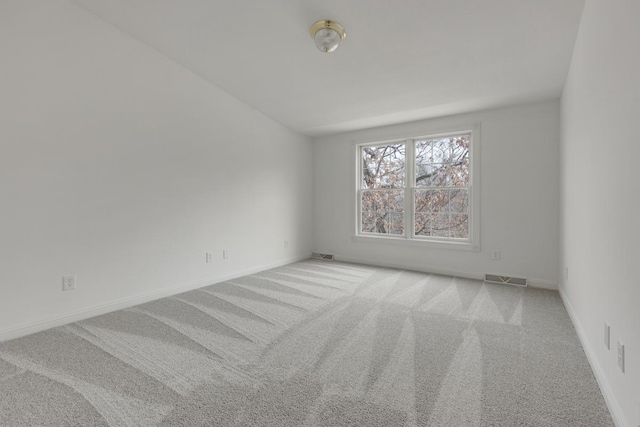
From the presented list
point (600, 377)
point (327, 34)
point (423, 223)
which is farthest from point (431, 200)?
point (600, 377)

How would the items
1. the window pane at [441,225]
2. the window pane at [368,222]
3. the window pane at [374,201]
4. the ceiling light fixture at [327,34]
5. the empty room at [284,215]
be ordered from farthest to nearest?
the window pane at [368,222] → the window pane at [374,201] → the window pane at [441,225] → the ceiling light fixture at [327,34] → the empty room at [284,215]

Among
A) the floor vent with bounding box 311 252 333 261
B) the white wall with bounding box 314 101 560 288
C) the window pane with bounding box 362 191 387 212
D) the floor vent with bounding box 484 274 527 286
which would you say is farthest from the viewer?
the floor vent with bounding box 311 252 333 261

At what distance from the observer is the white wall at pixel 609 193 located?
48.5 inches

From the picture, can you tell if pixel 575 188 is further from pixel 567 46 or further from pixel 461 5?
pixel 461 5

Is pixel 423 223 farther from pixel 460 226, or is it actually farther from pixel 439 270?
pixel 439 270

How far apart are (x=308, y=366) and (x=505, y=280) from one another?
9.96 feet

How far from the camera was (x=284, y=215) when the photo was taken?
4879 millimetres

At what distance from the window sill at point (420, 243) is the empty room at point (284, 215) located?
3 centimetres

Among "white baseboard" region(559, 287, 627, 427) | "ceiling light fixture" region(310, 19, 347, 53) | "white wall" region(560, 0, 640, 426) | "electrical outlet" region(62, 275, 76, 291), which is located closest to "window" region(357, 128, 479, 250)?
"white wall" region(560, 0, 640, 426)

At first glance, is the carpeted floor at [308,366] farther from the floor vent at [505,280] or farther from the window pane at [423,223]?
the window pane at [423,223]

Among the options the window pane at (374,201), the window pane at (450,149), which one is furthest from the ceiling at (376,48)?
the window pane at (374,201)

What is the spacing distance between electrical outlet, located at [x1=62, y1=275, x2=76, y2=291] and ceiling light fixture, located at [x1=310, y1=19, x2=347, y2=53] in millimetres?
2984

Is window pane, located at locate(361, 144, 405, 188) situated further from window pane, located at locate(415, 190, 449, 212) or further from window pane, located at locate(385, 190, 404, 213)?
window pane, located at locate(415, 190, 449, 212)

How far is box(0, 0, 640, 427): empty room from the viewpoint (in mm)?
1531
